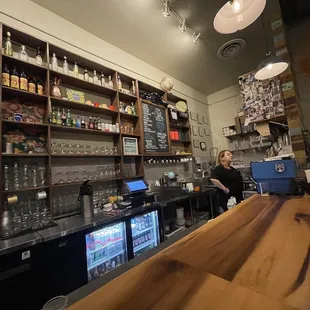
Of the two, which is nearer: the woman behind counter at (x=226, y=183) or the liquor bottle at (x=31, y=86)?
the liquor bottle at (x=31, y=86)

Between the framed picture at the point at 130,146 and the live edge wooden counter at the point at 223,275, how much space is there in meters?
2.08

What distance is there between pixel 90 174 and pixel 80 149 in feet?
1.18

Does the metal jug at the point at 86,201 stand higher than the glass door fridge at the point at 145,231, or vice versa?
the metal jug at the point at 86,201

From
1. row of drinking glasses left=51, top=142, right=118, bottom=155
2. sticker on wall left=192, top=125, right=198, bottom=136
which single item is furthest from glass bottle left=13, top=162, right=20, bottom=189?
sticker on wall left=192, top=125, right=198, bottom=136

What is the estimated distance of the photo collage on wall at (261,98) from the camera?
2965mm

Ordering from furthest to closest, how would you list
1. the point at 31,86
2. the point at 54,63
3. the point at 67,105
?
1. the point at 67,105
2. the point at 54,63
3. the point at 31,86

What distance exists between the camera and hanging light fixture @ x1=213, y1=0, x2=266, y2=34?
1568 millimetres

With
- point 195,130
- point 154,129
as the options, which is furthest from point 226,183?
point 195,130

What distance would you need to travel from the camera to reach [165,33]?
2.94m

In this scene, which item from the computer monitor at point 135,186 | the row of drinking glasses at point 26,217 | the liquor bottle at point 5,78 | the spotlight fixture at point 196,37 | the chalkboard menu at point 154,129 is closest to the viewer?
the row of drinking glasses at point 26,217

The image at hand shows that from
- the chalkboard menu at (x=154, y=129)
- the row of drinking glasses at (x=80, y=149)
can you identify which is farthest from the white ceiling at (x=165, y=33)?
the row of drinking glasses at (x=80, y=149)

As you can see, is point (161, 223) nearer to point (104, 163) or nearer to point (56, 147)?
point (104, 163)

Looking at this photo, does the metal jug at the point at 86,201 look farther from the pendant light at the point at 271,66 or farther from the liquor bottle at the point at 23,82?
the pendant light at the point at 271,66

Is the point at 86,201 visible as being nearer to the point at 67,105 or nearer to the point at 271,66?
the point at 67,105
